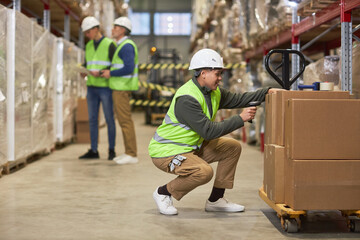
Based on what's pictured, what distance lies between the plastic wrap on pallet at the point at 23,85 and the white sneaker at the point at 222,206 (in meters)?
2.71

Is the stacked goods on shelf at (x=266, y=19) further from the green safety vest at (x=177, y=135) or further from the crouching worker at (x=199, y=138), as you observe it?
the green safety vest at (x=177, y=135)

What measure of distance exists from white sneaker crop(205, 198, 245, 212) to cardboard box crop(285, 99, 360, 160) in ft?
2.78

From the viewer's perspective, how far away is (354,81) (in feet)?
15.5

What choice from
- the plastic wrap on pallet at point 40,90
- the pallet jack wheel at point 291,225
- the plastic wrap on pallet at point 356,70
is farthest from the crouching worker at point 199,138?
the plastic wrap on pallet at point 40,90

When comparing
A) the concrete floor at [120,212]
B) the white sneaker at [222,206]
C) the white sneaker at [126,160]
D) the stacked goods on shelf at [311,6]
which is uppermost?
the stacked goods on shelf at [311,6]

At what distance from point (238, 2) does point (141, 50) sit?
1826 centimetres

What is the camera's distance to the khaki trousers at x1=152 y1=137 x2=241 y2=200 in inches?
143

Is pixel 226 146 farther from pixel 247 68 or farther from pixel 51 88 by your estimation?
pixel 247 68

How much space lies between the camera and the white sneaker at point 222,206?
384 cm

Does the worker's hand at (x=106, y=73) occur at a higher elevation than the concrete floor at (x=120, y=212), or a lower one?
higher

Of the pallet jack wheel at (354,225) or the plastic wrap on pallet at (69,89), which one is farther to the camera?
the plastic wrap on pallet at (69,89)

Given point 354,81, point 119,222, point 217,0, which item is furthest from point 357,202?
point 217,0

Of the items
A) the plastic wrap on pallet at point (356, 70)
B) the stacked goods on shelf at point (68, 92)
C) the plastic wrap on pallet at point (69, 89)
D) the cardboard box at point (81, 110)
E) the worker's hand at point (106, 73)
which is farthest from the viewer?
the cardboard box at point (81, 110)

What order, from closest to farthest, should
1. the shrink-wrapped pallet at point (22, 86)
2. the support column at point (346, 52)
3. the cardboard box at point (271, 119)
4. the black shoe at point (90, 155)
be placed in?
the cardboard box at point (271, 119), the support column at point (346, 52), the shrink-wrapped pallet at point (22, 86), the black shoe at point (90, 155)
